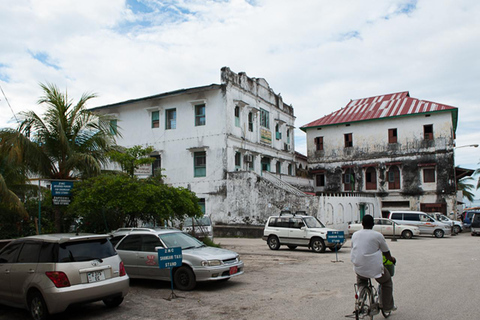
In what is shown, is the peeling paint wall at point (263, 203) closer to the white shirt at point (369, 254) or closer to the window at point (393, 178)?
the window at point (393, 178)

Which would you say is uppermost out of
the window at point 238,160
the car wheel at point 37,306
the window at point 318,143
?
the window at point 318,143

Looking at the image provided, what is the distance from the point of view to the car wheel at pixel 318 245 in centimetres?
1957

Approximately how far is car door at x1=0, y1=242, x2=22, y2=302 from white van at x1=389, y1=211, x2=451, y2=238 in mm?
25487

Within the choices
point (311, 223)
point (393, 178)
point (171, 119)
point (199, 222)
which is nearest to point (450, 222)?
point (393, 178)

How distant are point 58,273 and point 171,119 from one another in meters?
28.1

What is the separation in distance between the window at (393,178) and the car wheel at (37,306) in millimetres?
36385

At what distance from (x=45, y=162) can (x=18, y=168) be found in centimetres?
83

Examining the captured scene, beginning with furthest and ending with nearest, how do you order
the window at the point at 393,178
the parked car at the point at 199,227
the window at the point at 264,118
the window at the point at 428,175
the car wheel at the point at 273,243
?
the window at the point at 393,178 → the window at the point at 428,175 → the window at the point at 264,118 → the parked car at the point at 199,227 → the car wheel at the point at 273,243

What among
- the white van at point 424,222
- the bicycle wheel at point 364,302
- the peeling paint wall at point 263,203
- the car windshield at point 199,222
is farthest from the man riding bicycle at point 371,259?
the white van at point 424,222

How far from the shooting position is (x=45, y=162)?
14.5 m

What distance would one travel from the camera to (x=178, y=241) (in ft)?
38.1

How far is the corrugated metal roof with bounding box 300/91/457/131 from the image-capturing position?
39.0 metres

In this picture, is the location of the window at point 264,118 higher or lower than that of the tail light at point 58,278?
higher

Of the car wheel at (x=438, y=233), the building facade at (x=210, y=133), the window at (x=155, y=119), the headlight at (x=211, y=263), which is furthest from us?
the window at (x=155, y=119)
